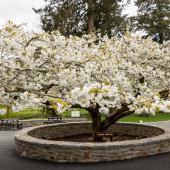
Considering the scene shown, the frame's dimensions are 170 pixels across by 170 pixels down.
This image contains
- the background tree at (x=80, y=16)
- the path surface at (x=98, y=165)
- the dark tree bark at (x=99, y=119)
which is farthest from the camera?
the background tree at (x=80, y=16)

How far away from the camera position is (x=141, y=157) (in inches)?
522

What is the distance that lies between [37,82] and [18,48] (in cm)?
140

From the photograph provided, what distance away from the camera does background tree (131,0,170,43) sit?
42.2 m

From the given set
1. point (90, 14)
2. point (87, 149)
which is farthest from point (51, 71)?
point (90, 14)

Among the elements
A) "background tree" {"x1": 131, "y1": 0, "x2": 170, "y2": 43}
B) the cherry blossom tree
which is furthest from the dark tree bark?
"background tree" {"x1": 131, "y1": 0, "x2": 170, "y2": 43}

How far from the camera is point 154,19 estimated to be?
1694 inches

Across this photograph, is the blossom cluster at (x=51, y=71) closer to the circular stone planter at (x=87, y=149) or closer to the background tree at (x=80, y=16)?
the circular stone planter at (x=87, y=149)

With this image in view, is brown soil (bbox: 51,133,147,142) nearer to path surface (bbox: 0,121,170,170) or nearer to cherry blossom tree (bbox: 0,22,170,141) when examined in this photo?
cherry blossom tree (bbox: 0,22,170,141)

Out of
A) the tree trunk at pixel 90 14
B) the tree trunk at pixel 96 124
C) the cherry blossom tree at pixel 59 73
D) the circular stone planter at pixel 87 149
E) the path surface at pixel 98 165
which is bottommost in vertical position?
the path surface at pixel 98 165

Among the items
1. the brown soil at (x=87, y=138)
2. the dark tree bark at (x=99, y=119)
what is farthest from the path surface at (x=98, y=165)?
the brown soil at (x=87, y=138)

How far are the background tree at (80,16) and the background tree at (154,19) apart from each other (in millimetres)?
5705

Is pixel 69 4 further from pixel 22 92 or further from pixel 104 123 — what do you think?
pixel 22 92

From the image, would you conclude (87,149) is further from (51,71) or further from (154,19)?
(154,19)

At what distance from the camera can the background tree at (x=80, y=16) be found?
35625 millimetres
